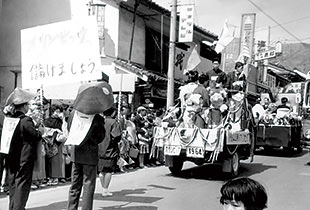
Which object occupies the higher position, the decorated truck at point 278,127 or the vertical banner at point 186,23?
the vertical banner at point 186,23

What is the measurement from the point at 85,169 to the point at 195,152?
14.0 ft

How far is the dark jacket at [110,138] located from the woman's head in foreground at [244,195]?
5.48m

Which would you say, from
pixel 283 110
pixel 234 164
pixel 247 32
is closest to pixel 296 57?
pixel 247 32

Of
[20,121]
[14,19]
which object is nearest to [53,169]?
[20,121]

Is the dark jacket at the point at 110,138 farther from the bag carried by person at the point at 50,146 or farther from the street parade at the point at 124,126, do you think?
the bag carried by person at the point at 50,146

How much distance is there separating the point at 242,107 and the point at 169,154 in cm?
260

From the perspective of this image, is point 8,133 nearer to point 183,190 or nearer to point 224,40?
point 183,190

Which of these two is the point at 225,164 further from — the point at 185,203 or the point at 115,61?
the point at 115,61

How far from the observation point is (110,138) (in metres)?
8.06

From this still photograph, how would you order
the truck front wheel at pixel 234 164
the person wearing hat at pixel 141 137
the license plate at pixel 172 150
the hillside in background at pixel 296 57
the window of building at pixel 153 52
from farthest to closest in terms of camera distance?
the hillside in background at pixel 296 57, the window of building at pixel 153 52, the person wearing hat at pixel 141 137, the truck front wheel at pixel 234 164, the license plate at pixel 172 150

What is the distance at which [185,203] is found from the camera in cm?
790

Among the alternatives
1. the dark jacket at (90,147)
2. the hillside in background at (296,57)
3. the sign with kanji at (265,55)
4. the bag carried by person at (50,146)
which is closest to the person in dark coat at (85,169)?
the dark jacket at (90,147)

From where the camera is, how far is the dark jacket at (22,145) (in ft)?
20.1

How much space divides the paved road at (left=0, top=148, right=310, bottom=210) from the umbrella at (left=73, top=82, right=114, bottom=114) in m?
2.07
